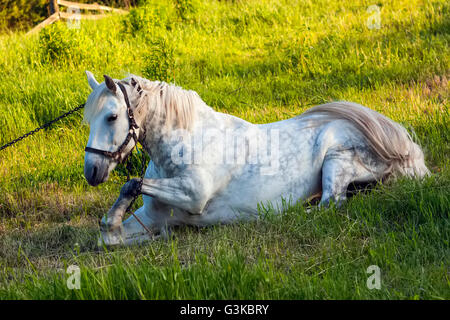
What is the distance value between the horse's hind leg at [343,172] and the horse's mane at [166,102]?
50.9 inches

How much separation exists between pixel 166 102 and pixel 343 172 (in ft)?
5.50

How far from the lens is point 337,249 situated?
3631 millimetres

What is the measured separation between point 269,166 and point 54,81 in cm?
562

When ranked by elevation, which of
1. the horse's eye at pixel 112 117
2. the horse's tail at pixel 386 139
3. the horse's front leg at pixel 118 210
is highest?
the horse's eye at pixel 112 117

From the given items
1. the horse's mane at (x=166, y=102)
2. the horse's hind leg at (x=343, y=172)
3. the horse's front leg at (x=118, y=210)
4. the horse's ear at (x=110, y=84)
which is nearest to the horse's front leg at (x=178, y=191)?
the horse's front leg at (x=118, y=210)

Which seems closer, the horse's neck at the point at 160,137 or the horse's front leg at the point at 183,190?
the horse's front leg at the point at 183,190

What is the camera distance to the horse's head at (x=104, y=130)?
12.7ft

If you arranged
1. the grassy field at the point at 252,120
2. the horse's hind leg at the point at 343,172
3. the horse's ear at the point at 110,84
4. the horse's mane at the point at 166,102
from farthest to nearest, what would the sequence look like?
1. the horse's hind leg at the point at 343,172
2. the horse's mane at the point at 166,102
3. the horse's ear at the point at 110,84
4. the grassy field at the point at 252,120

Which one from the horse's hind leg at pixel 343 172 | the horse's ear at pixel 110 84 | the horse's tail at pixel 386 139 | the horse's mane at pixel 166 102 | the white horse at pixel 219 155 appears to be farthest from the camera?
the horse's tail at pixel 386 139

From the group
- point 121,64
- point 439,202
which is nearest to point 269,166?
point 439,202

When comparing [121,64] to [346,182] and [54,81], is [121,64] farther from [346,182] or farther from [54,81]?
[346,182]

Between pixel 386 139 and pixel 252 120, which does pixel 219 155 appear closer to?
pixel 386 139

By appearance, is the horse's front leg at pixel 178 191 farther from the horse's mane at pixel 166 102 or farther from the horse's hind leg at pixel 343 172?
the horse's hind leg at pixel 343 172

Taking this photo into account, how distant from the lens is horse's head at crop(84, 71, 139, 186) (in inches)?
153
